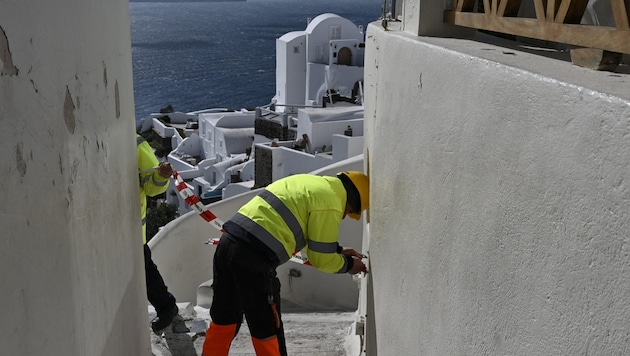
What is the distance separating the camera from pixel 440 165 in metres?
2.51

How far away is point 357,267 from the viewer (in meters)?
4.63

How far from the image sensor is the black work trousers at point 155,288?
5370 mm

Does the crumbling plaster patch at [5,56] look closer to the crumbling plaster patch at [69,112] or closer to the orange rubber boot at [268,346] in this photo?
the crumbling plaster patch at [69,112]

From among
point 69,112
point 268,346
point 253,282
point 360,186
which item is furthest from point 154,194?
point 69,112

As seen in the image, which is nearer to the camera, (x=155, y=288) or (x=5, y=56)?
(x=5, y=56)

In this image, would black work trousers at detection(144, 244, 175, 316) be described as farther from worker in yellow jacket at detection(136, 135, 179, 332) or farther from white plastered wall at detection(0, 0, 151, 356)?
white plastered wall at detection(0, 0, 151, 356)

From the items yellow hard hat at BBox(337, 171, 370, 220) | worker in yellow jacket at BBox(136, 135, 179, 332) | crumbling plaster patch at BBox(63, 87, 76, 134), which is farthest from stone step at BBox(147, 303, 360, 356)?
crumbling plaster patch at BBox(63, 87, 76, 134)

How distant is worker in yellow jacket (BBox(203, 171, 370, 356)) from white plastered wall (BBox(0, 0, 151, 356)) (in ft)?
2.91

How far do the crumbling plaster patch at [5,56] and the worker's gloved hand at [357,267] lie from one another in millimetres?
2861

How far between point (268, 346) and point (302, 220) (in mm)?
861

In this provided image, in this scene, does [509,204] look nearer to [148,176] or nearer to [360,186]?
[360,186]

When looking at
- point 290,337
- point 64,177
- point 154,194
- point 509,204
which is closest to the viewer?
point 509,204

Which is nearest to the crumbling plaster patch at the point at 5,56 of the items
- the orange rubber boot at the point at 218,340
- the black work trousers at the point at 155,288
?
the orange rubber boot at the point at 218,340

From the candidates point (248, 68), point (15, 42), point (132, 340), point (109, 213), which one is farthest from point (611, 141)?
point (248, 68)
